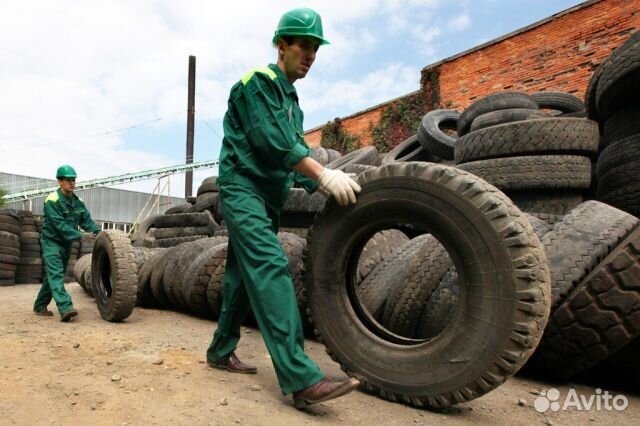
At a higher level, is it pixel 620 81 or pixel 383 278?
pixel 620 81

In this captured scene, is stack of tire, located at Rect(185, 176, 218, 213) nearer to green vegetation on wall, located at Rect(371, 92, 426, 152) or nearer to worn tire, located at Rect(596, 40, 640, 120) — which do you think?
worn tire, located at Rect(596, 40, 640, 120)

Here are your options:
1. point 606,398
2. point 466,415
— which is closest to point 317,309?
point 466,415

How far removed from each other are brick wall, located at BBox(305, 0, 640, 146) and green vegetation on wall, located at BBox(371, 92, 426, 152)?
65 cm

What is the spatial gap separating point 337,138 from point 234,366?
14.9 m

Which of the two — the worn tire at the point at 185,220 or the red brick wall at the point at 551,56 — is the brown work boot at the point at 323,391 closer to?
the worn tire at the point at 185,220

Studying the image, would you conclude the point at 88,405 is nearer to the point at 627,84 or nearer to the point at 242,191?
the point at 242,191

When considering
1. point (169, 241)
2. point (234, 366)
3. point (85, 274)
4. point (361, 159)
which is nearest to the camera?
point (234, 366)

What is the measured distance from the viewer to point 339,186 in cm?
195

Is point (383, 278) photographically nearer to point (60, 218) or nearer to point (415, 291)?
point (415, 291)

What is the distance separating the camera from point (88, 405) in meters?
1.70

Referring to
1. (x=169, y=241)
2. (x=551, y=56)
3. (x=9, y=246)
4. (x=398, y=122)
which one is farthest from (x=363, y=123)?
(x=9, y=246)

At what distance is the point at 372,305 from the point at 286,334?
35.2 inches

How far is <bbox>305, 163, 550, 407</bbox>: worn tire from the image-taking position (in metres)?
1.61

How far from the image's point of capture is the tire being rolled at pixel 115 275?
3.75 meters
